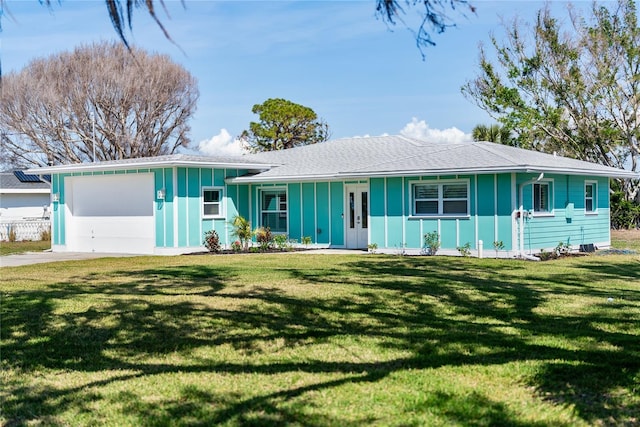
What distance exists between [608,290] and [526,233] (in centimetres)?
777

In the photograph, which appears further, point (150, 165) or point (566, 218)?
point (150, 165)

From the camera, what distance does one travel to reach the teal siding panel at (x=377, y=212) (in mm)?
21953

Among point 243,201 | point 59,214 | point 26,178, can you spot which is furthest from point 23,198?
point 243,201

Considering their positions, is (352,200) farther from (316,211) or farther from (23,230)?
(23,230)

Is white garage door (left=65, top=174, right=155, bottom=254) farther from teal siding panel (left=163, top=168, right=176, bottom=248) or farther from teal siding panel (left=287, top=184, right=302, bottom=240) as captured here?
teal siding panel (left=287, top=184, right=302, bottom=240)

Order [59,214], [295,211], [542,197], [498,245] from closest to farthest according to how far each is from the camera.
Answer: [498,245]
[542,197]
[295,211]
[59,214]

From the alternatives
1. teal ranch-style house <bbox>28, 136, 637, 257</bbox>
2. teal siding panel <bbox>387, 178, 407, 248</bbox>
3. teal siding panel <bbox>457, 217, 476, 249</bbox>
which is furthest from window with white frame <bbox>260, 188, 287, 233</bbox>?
teal siding panel <bbox>457, 217, 476, 249</bbox>

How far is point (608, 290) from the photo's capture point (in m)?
12.6

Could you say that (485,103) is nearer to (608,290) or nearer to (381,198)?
(381,198)

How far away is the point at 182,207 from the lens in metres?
23.0

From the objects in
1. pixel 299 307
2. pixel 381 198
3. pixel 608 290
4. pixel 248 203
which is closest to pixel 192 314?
pixel 299 307

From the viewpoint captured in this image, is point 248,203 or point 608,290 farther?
point 248,203

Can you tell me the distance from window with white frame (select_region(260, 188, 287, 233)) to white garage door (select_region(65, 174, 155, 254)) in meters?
4.08

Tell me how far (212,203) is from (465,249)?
8776 mm
